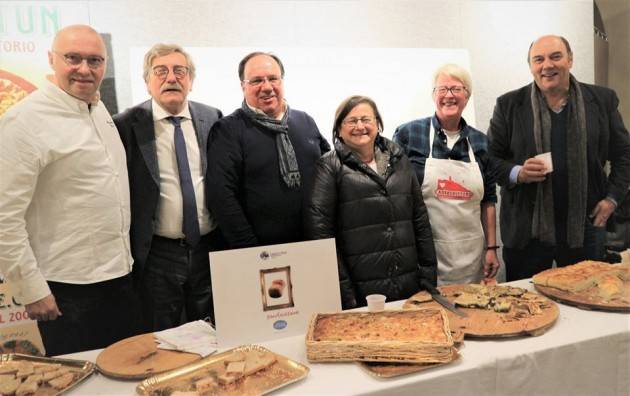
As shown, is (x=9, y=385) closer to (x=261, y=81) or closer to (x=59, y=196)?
(x=59, y=196)

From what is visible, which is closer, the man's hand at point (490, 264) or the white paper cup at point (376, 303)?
the white paper cup at point (376, 303)

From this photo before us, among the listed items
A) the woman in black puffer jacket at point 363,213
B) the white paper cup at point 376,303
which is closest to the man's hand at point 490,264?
the woman in black puffer jacket at point 363,213

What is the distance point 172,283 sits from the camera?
225cm

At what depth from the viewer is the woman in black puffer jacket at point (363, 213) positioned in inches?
84.6

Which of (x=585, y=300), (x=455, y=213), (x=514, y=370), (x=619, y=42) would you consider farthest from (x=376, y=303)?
(x=619, y=42)

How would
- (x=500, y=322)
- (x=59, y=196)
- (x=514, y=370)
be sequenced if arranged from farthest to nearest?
(x=59, y=196) < (x=500, y=322) < (x=514, y=370)

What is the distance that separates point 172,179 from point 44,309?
746 millimetres

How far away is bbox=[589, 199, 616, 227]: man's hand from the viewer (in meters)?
2.79

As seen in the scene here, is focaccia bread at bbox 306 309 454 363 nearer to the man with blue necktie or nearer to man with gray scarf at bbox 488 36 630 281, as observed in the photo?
the man with blue necktie

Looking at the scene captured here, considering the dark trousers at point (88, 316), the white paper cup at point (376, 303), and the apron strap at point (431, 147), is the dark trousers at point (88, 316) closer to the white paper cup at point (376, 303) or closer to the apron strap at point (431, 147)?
the white paper cup at point (376, 303)

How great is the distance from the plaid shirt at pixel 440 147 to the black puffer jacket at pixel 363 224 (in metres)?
0.38

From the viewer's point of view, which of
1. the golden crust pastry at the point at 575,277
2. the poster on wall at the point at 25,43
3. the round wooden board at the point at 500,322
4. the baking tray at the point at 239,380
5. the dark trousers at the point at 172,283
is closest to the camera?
the baking tray at the point at 239,380

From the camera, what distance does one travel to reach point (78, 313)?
78.9 inches

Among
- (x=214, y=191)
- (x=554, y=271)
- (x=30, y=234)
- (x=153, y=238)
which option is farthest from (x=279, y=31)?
(x=554, y=271)
